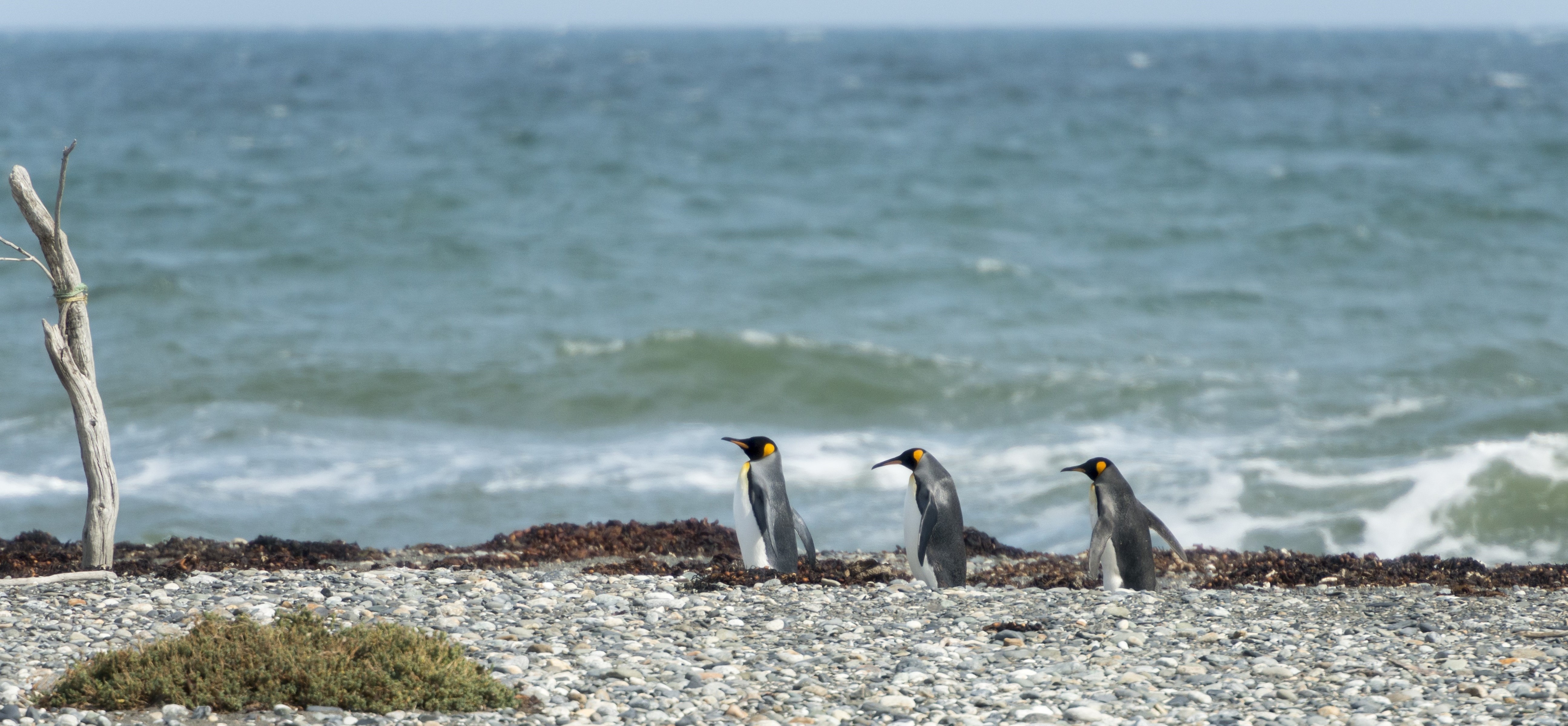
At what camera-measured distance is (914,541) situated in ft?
26.6

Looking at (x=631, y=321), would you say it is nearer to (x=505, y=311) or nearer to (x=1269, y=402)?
(x=505, y=311)

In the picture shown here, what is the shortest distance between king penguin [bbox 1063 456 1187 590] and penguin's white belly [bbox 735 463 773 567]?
1926 mm

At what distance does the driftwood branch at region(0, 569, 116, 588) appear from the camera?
692 cm

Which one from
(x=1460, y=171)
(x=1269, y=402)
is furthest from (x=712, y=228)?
(x=1460, y=171)

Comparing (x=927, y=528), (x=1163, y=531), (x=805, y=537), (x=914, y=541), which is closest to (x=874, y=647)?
(x=927, y=528)

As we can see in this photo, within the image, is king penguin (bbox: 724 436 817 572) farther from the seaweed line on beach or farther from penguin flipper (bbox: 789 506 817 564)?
the seaweed line on beach

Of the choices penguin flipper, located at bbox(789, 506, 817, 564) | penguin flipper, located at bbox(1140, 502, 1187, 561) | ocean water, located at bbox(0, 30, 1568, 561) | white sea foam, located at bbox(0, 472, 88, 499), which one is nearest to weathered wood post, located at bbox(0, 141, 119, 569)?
ocean water, located at bbox(0, 30, 1568, 561)

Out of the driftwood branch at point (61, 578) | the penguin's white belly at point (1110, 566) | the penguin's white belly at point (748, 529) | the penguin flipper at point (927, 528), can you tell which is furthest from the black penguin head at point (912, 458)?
the driftwood branch at point (61, 578)

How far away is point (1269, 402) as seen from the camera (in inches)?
620

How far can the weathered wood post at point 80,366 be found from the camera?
6.88m

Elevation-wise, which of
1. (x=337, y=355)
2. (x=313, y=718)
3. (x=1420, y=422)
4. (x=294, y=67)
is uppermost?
(x=294, y=67)

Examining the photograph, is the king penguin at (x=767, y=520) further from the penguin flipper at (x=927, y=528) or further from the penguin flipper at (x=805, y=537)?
the penguin flipper at (x=927, y=528)

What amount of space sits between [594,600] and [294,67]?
74665 millimetres

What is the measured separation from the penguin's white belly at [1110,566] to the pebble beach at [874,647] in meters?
0.27
